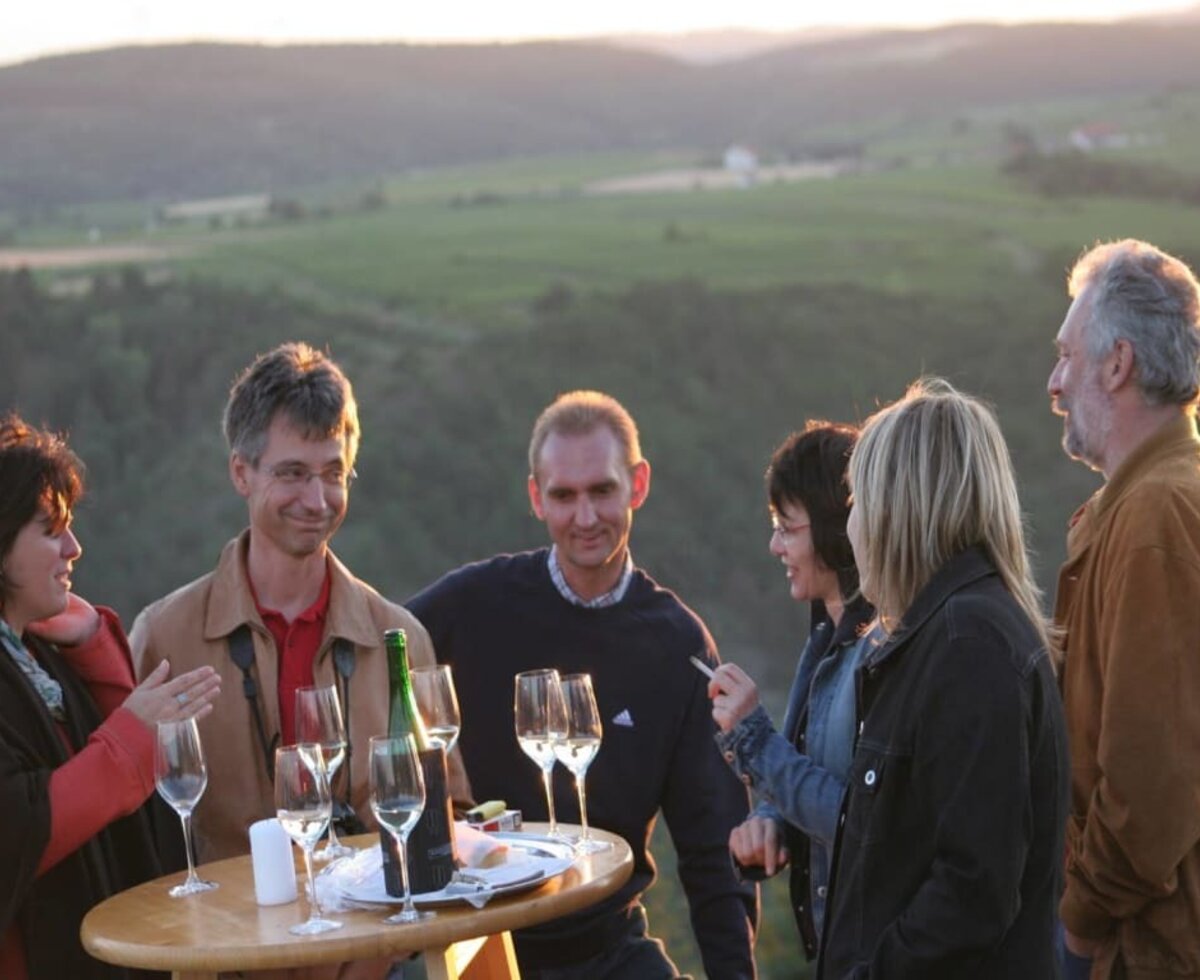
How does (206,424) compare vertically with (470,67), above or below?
below

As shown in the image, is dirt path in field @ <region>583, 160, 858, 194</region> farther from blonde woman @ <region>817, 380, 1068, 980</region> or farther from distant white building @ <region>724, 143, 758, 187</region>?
blonde woman @ <region>817, 380, 1068, 980</region>

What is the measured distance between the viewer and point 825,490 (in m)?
3.58

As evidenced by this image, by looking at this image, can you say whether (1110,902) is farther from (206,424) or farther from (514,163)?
(514,163)

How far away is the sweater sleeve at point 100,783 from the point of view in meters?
3.33

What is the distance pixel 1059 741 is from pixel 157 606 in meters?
2.13

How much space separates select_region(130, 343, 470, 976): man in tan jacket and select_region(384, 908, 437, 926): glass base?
91 cm

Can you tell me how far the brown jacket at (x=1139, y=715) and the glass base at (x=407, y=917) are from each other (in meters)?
1.26

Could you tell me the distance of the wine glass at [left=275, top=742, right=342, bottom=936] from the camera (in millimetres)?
2994

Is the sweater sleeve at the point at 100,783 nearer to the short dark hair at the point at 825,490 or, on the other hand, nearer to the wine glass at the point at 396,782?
the wine glass at the point at 396,782

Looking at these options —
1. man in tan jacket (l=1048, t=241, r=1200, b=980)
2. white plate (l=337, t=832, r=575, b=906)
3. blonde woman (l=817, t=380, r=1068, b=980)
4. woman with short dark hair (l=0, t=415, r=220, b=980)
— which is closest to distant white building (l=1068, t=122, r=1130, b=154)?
man in tan jacket (l=1048, t=241, r=1200, b=980)

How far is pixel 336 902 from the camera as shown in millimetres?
3100

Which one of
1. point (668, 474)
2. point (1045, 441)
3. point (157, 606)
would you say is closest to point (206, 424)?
point (668, 474)

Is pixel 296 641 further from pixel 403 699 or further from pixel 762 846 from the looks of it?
pixel 762 846

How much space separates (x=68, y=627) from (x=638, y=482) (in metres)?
1.56
